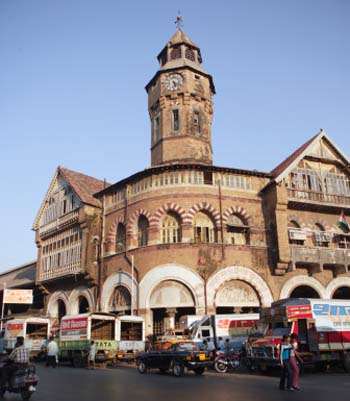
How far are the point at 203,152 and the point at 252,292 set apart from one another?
40.9 feet

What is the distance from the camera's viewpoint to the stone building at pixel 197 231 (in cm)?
2916

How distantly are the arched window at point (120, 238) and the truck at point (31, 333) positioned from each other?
754 centimetres

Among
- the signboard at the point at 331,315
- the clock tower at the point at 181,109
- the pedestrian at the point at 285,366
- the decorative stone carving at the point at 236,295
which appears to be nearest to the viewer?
the pedestrian at the point at 285,366

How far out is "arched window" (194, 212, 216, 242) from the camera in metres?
30.3

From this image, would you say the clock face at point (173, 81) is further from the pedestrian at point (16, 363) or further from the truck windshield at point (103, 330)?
the pedestrian at point (16, 363)

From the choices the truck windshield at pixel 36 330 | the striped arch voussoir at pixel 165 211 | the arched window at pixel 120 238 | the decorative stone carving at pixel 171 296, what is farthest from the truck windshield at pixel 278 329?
the truck windshield at pixel 36 330

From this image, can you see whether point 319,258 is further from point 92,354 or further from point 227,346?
point 92,354

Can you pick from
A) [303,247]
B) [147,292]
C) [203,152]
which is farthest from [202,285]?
[203,152]

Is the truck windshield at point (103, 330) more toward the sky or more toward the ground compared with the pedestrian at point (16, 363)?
more toward the sky

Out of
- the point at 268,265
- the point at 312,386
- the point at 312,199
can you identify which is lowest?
the point at 312,386

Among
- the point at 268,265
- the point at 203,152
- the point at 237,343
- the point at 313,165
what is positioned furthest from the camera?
the point at 203,152

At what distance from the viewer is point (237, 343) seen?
971 inches

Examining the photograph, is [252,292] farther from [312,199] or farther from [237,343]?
[312,199]

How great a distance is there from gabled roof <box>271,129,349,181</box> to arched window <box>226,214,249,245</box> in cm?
419
